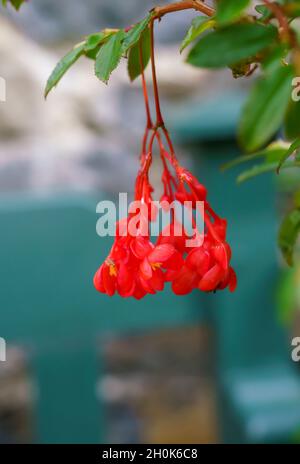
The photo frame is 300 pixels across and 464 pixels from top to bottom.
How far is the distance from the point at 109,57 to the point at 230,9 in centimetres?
13

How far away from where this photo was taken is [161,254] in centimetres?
52

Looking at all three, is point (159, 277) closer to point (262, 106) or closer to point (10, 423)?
point (262, 106)

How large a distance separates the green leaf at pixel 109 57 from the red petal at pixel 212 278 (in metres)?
0.13

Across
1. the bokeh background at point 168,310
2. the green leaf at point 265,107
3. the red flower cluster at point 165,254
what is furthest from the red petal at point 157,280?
the bokeh background at point 168,310

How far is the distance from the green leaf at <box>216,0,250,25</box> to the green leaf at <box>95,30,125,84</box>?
0.12 meters

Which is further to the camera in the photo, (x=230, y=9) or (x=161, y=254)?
(x=161, y=254)

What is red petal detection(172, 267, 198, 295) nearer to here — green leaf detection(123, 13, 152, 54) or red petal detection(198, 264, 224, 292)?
red petal detection(198, 264, 224, 292)

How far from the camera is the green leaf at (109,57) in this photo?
0.50 metres

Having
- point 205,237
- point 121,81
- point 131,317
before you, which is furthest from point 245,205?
point 205,237

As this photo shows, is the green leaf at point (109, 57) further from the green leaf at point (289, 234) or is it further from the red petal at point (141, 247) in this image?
the green leaf at point (289, 234)

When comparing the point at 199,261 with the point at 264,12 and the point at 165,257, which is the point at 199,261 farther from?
the point at 264,12

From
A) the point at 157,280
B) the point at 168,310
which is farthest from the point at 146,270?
Result: the point at 168,310

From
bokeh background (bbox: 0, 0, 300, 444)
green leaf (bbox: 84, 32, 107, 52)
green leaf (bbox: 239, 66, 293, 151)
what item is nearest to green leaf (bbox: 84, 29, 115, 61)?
green leaf (bbox: 84, 32, 107, 52)

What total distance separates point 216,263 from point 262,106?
100 mm
